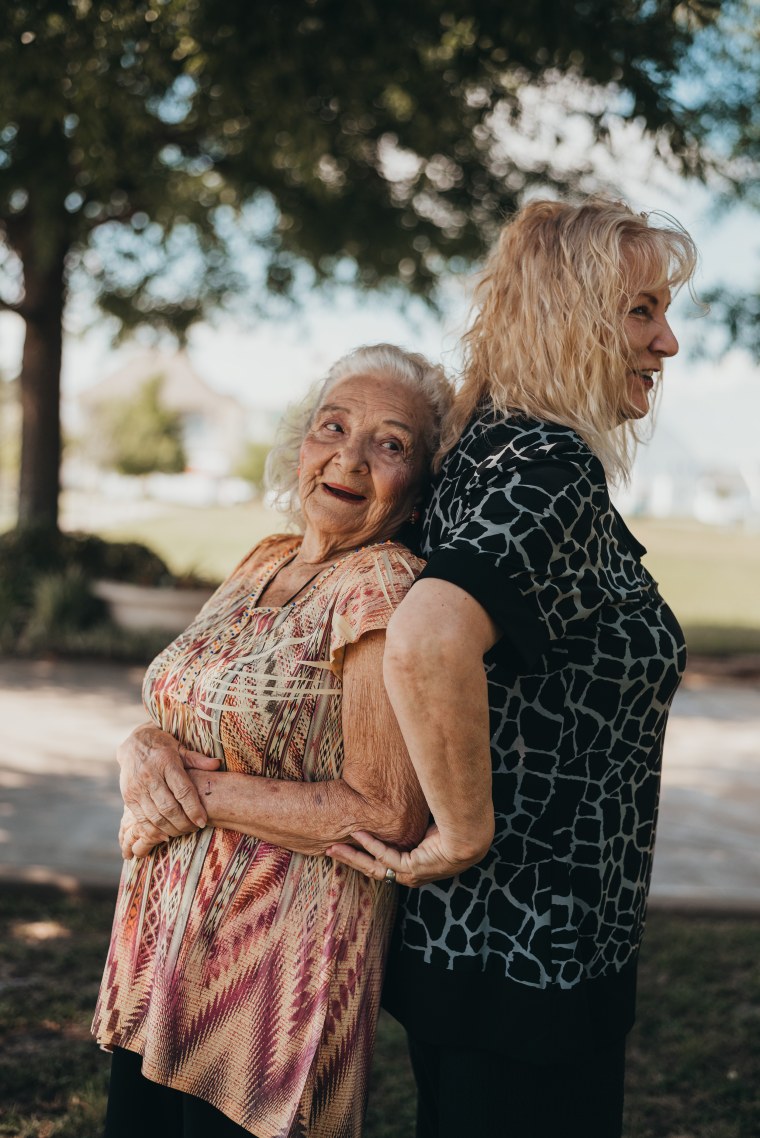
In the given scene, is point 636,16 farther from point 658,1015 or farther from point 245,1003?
point 245,1003

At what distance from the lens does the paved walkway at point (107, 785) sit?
5352 millimetres

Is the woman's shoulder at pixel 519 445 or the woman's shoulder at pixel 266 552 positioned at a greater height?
the woman's shoulder at pixel 519 445

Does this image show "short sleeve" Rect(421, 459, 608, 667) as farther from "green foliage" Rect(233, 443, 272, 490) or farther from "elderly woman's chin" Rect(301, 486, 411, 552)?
"green foliage" Rect(233, 443, 272, 490)

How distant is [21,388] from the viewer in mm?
13148

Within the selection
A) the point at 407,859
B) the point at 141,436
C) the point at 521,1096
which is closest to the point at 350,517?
the point at 407,859

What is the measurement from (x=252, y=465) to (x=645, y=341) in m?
63.6

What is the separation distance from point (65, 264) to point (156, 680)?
38.9ft

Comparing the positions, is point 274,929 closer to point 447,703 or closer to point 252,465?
point 447,703

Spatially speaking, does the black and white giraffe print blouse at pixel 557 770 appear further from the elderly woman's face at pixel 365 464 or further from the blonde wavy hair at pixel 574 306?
the elderly woman's face at pixel 365 464

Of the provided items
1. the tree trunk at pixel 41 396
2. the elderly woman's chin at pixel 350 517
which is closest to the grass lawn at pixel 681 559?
the tree trunk at pixel 41 396

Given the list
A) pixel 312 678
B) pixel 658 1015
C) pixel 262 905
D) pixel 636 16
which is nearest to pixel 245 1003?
pixel 262 905

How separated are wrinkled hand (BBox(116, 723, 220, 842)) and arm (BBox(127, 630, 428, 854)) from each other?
4cm

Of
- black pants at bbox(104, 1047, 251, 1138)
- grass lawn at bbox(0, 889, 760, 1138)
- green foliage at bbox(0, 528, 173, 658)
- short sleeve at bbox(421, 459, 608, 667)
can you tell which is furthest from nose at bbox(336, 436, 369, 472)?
green foliage at bbox(0, 528, 173, 658)

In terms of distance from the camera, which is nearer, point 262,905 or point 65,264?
point 262,905
